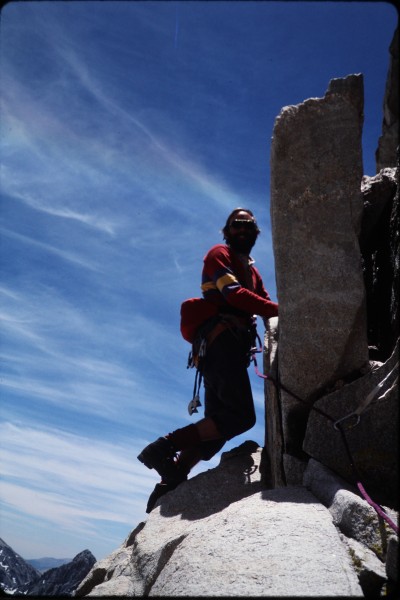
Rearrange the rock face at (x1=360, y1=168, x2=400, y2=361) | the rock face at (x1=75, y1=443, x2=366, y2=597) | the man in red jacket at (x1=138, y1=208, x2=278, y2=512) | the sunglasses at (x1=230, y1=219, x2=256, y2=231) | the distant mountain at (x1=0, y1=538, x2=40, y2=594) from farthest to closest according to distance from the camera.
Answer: the distant mountain at (x1=0, y1=538, x2=40, y2=594), the sunglasses at (x1=230, y1=219, x2=256, y2=231), the man in red jacket at (x1=138, y1=208, x2=278, y2=512), the rock face at (x1=360, y1=168, x2=400, y2=361), the rock face at (x1=75, y1=443, x2=366, y2=597)

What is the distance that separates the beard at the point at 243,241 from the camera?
361 inches

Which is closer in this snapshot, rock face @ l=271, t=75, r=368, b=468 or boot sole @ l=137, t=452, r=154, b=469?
rock face @ l=271, t=75, r=368, b=468

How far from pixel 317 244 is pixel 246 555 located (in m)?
4.12

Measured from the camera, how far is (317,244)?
715 centimetres

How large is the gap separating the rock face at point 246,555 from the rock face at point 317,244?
1.68 meters

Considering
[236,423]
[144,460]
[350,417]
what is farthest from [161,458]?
[350,417]

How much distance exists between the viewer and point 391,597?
400cm

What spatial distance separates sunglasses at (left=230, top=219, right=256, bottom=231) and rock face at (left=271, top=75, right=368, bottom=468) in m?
1.58

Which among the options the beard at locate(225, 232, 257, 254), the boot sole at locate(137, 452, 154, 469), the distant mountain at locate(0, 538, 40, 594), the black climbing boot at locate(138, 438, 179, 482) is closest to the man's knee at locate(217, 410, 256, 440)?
the black climbing boot at locate(138, 438, 179, 482)

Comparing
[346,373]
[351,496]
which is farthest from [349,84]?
[351,496]

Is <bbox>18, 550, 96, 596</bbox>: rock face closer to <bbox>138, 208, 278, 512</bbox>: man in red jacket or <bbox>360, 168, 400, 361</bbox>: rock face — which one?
<bbox>138, 208, 278, 512</bbox>: man in red jacket

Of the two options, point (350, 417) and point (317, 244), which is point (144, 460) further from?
point (317, 244)

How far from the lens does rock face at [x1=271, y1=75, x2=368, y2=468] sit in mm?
7008

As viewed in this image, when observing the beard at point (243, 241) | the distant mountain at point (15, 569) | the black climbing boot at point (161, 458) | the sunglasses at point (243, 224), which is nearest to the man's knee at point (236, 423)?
the black climbing boot at point (161, 458)
